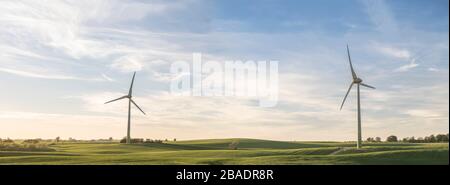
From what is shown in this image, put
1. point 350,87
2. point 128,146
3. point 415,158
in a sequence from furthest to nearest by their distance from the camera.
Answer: point 128,146 → point 350,87 → point 415,158

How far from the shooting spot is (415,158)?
6166cm
